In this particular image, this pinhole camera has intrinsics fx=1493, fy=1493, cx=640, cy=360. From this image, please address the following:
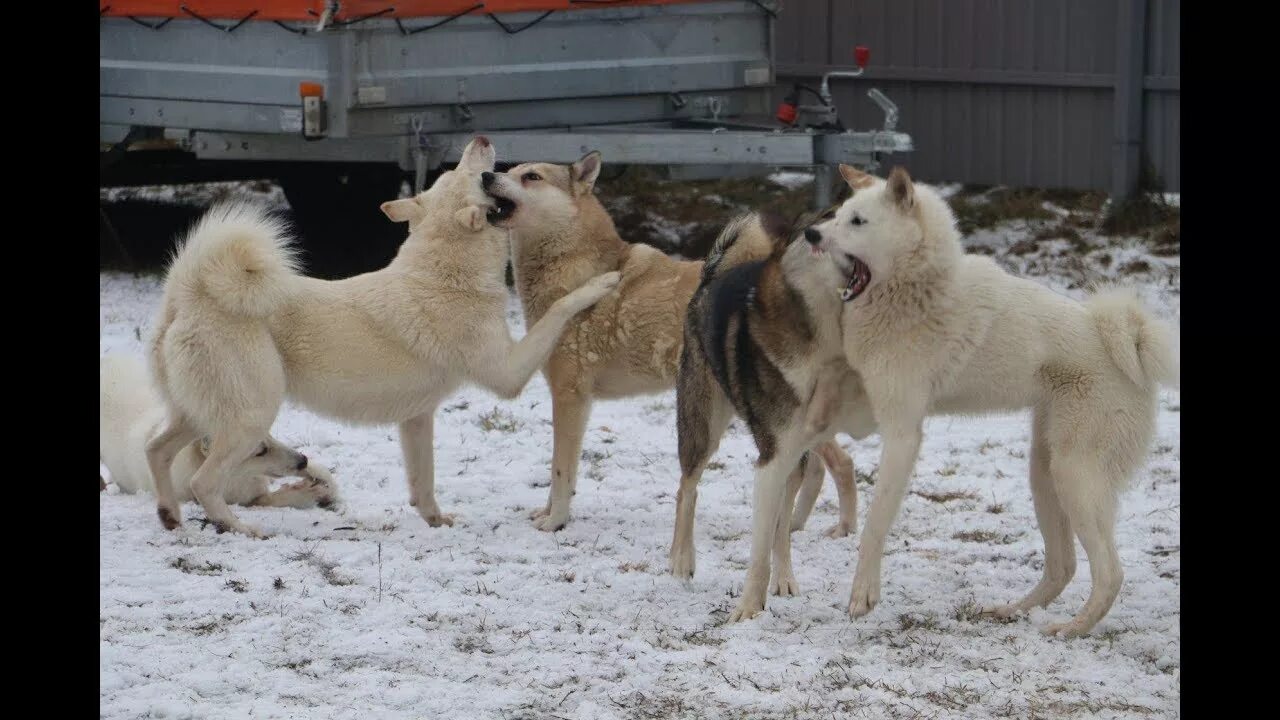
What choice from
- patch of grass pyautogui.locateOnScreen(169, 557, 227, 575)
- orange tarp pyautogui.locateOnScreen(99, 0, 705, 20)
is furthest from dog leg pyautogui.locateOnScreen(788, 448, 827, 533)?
orange tarp pyautogui.locateOnScreen(99, 0, 705, 20)

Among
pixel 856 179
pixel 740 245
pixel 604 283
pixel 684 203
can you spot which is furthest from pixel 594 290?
pixel 684 203

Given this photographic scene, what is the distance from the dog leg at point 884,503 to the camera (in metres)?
4.54

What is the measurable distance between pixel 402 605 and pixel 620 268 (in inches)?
74.8

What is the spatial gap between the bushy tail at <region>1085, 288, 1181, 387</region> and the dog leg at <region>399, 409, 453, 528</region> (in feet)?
8.41

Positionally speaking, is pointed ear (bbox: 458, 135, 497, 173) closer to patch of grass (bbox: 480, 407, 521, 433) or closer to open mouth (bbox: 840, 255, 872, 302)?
patch of grass (bbox: 480, 407, 521, 433)

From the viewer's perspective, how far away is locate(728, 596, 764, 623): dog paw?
15.5ft

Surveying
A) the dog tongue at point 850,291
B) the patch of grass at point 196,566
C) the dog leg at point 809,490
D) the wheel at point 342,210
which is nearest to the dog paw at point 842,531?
the dog leg at point 809,490

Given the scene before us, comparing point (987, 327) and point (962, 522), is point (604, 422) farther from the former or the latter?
point (987, 327)

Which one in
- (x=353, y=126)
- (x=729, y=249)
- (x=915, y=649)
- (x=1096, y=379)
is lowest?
(x=915, y=649)

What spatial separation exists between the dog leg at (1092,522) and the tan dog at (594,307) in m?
1.33

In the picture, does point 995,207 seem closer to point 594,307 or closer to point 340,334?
point 594,307
